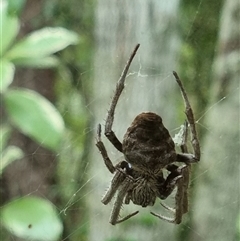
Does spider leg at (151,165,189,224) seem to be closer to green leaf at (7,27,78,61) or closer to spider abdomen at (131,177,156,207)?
spider abdomen at (131,177,156,207)

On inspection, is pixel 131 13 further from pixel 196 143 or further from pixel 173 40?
pixel 196 143

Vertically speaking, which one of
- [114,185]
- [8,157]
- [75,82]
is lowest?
[75,82]

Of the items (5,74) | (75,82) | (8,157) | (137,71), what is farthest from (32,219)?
(75,82)

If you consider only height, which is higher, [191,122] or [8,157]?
[191,122]

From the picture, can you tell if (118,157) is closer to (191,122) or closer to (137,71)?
(137,71)

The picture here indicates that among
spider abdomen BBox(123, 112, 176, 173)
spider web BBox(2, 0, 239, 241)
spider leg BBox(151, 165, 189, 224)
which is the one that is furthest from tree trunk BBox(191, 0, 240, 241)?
spider abdomen BBox(123, 112, 176, 173)

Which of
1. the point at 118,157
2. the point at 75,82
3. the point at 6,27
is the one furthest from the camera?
the point at 75,82
